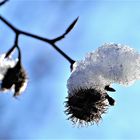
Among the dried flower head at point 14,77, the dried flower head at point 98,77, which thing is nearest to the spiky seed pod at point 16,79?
the dried flower head at point 14,77

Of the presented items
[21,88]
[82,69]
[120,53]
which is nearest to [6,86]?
[21,88]

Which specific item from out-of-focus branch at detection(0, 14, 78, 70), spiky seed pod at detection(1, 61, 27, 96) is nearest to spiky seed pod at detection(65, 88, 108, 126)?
out-of-focus branch at detection(0, 14, 78, 70)

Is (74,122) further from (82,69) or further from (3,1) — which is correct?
(3,1)

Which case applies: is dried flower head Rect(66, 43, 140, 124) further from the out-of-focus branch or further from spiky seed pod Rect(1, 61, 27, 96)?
spiky seed pod Rect(1, 61, 27, 96)

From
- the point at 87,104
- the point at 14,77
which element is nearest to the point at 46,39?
the point at 14,77

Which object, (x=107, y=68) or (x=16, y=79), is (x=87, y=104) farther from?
(x=16, y=79)
